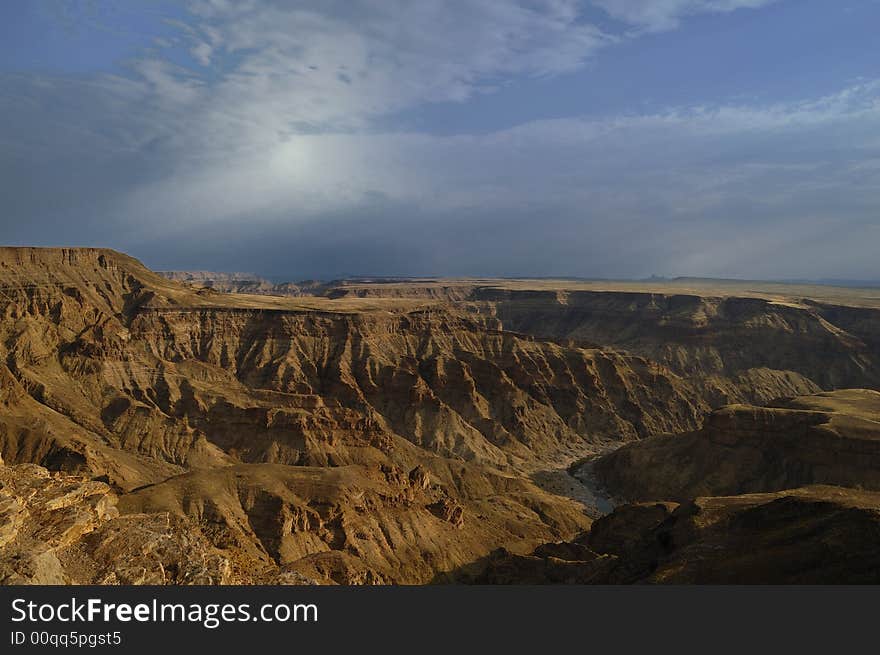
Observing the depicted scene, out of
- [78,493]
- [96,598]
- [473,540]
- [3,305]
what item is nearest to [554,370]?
[473,540]

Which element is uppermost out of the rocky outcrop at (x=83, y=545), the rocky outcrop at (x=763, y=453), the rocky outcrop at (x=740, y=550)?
the rocky outcrop at (x=83, y=545)

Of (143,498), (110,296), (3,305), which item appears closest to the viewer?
(143,498)

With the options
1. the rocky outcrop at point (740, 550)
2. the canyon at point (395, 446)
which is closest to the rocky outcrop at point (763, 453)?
the canyon at point (395, 446)

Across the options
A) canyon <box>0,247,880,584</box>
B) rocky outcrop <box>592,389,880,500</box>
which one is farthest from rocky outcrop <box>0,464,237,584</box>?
rocky outcrop <box>592,389,880,500</box>

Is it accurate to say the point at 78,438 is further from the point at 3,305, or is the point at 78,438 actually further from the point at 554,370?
the point at 554,370

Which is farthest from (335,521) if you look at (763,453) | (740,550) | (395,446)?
(763,453)

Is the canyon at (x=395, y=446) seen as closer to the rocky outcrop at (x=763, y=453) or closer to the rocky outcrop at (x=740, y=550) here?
the rocky outcrop at (x=740, y=550)
